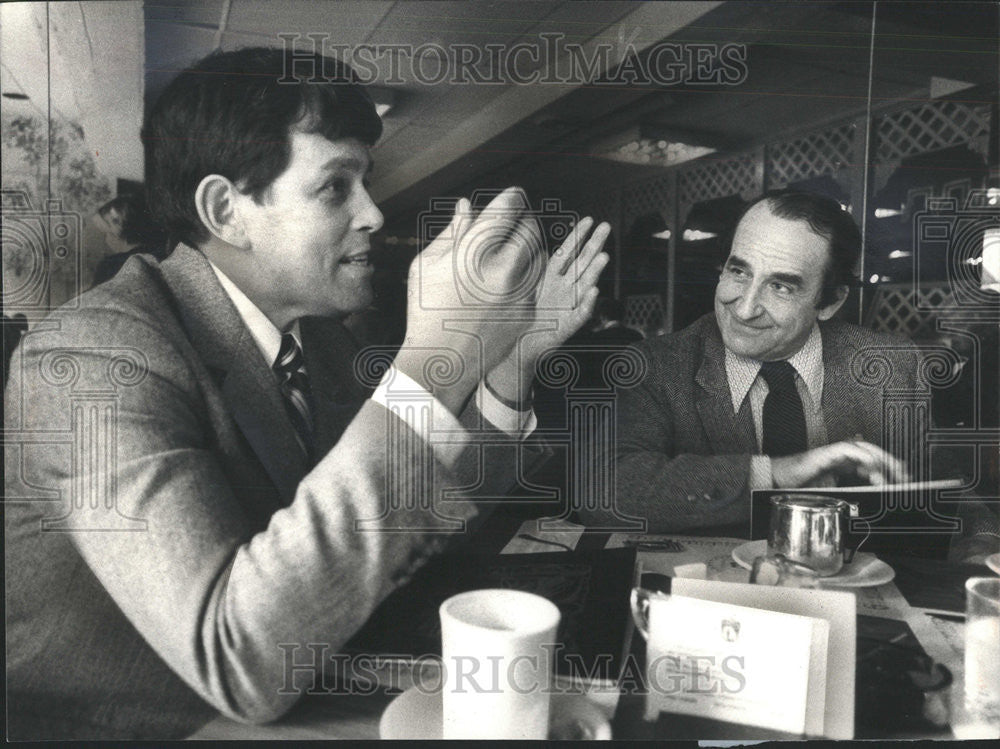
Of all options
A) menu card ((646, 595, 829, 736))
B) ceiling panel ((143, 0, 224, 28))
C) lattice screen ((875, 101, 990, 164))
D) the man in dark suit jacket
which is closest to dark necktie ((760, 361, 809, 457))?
the man in dark suit jacket

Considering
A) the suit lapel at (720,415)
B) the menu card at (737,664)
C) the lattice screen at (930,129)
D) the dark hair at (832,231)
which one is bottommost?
the menu card at (737,664)

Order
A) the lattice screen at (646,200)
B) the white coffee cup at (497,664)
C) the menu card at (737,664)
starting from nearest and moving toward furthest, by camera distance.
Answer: the white coffee cup at (497,664) → the menu card at (737,664) → the lattice screen at (646,200)

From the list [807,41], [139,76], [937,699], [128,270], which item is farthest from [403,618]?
[807,41]

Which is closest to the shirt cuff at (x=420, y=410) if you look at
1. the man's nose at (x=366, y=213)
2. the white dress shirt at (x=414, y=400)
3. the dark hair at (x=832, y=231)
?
the white dress shirt at (x=414, y=400)

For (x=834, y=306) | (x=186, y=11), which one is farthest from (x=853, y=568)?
(x=186, y=11)

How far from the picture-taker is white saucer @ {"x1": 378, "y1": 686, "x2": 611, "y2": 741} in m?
1.11

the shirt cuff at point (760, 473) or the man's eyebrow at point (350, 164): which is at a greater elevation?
the man's eyebrow at point (350, 164)

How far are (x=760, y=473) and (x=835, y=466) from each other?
0.13 m

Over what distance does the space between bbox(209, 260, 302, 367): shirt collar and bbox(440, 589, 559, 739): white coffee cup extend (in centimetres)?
49

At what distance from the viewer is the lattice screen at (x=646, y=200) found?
4.08ft

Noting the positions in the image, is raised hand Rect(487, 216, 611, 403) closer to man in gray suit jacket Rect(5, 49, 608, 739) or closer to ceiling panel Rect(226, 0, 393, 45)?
man in gray suit jacket Rect(5, 49, 608, 739)

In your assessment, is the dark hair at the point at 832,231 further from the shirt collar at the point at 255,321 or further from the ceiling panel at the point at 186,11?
the ceiling panel at the point at 186,11

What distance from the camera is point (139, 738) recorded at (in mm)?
1199

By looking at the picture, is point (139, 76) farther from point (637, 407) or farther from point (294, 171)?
point (637, 407)
